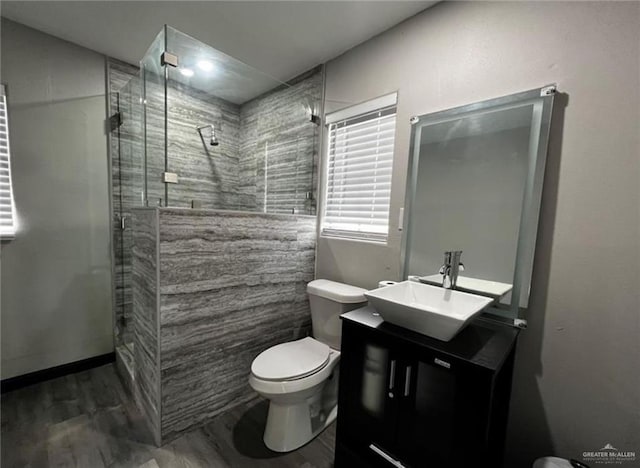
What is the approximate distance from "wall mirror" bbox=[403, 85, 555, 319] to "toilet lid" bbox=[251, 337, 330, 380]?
2.40ft

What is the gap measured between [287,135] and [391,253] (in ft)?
4.67

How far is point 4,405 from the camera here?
1763 millimetres

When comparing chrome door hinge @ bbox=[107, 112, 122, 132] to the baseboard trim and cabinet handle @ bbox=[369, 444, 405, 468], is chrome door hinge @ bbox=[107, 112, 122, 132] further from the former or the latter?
cabinet handle @ bbox=[369, 444, 405, 468]

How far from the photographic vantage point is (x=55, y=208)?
203 centimetres

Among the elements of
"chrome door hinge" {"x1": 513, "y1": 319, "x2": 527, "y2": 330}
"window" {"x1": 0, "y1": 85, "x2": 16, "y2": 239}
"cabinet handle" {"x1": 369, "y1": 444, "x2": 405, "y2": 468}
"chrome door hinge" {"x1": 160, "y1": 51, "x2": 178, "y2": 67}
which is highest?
"chrome door hinge" {"x1": 160, "y1": 51, "x2": 178, "y2": 67}

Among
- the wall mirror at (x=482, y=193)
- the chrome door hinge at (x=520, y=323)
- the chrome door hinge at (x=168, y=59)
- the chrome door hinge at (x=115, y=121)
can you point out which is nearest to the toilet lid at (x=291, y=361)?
the wall mirror at (x=482, y=193)

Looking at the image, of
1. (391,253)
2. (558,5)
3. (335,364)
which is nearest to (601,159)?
(558,5)

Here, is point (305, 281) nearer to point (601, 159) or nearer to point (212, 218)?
point (212, 218)

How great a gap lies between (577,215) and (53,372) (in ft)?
11.5

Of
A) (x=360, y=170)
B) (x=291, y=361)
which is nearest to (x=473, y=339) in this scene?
(x=291, y=361)

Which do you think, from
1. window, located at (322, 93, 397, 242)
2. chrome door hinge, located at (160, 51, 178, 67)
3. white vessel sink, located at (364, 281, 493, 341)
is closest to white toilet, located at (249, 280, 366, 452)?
white vessel sink, located at (364, 281, 493, 341)

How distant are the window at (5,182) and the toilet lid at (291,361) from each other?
197 cm

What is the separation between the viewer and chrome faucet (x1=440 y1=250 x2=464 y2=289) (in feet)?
4.50

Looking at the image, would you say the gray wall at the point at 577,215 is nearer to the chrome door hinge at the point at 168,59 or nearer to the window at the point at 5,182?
the chrome door hinge at the point at 168,59
